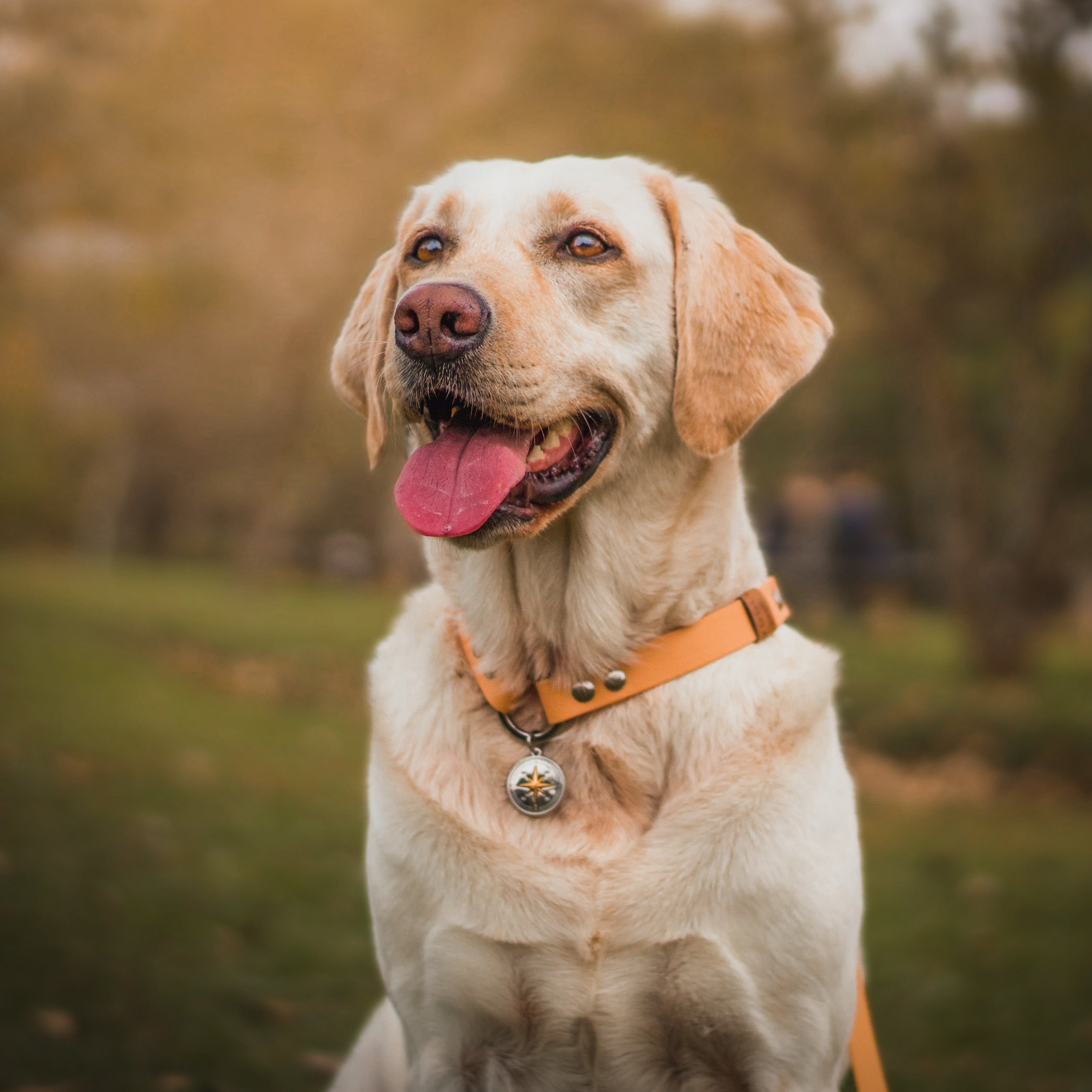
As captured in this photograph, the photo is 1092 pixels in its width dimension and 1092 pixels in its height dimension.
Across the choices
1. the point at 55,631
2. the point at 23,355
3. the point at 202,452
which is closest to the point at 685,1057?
the point at 55,631

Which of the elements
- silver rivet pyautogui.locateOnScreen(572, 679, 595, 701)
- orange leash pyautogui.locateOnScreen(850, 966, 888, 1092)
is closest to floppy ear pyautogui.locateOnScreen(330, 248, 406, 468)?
silver rivet pyautogui.locateOnScreen(572, 679, 595, 701)

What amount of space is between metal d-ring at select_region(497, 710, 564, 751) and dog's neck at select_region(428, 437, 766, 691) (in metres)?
0.07

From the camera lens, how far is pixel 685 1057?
2.17m

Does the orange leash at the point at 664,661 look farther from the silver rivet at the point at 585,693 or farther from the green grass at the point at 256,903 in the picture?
the green grass at the point at 256,903

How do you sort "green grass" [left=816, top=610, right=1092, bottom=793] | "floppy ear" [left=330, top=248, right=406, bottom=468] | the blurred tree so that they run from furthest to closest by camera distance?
the blurred tree
"green grass" [left=816, top=610, right=1092, bottom=793]
"floppy ear" [left=330, top=248, right=406, bottom=468]

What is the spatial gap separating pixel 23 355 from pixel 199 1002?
16.6 metres

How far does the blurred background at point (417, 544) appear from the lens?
167 inches

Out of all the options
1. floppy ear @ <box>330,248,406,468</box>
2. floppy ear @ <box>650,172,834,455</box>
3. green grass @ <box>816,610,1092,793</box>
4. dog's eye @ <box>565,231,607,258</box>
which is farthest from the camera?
green grass @ <box>816,610,1092,793</box>

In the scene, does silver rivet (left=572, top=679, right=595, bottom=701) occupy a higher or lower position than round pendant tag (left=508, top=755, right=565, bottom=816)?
higher

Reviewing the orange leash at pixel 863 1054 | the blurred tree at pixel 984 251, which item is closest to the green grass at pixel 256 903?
the blurred tree at pixel 984 251

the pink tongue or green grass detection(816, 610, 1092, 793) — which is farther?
green grass detection(816, 610, 1092, 793)

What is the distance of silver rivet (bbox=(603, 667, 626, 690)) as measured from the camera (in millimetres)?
2299

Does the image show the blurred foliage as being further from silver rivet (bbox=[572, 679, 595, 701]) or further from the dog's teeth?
silver rivet (bbox=[572, 679, 595, 701])

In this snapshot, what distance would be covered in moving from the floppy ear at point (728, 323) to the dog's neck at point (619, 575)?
0.13m
